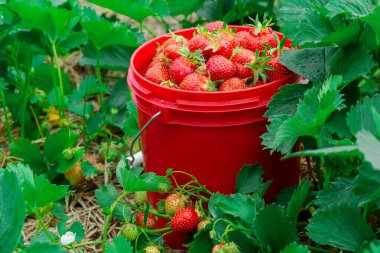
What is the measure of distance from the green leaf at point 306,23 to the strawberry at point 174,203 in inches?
16.0

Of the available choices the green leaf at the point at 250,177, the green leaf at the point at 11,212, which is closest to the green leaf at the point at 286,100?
the green leaf at the point at 250,177

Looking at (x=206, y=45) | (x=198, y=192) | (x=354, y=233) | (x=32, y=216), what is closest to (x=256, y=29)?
(x=206, y=45)

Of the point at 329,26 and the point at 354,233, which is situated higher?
the point at 329,26

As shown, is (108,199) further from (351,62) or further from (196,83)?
(351,62)

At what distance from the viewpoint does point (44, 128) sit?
1.96 metres

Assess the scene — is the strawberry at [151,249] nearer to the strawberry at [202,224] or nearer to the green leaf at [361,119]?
the strawberry at [202,224]

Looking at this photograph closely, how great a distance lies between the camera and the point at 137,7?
1742mm

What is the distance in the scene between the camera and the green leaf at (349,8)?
1.22m

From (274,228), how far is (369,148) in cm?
35

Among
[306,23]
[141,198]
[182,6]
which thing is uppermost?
[306,23]

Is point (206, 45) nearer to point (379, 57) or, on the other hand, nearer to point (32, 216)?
point (379, 57)

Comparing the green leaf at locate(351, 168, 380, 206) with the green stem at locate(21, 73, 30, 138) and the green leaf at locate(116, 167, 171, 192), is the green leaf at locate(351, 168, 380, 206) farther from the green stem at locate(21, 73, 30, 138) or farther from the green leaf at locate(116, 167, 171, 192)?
the green stem at locate(21, 73, 30, 138)

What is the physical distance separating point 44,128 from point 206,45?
2.32 feet

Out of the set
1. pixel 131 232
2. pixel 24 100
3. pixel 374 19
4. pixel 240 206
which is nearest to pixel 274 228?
pixel 240 206
